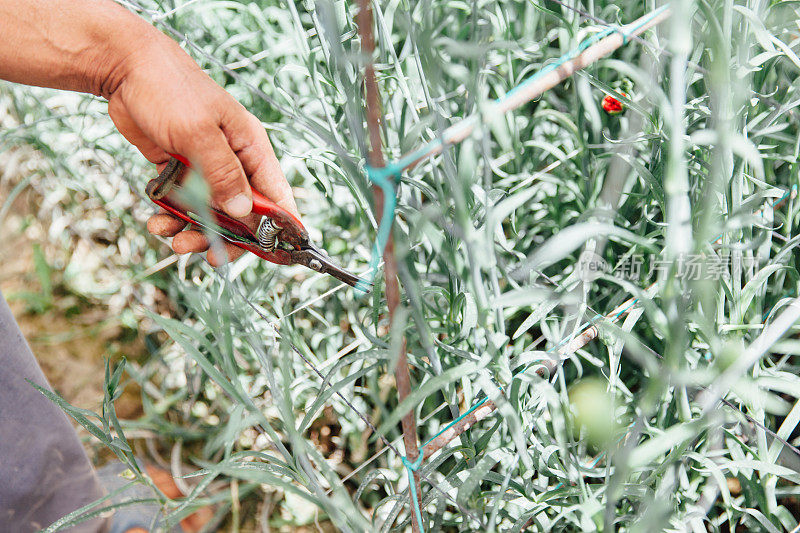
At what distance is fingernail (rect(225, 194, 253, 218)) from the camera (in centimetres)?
86

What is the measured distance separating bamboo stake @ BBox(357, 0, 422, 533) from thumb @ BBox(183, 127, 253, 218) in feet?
1.00

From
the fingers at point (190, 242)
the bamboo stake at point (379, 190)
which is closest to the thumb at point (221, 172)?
the fingers at point (190, 242)

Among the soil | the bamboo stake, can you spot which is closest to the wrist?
the bamboo stake

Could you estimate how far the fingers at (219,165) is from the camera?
0.85 m

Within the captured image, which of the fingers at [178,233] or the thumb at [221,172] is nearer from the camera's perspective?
the thumb at [221,172]

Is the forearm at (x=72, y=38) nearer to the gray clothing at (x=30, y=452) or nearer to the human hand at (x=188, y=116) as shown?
the human hand at (x=188, y=116)

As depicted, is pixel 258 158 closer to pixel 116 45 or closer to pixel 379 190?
pixel 116 45

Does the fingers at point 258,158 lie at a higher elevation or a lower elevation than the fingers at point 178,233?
higher

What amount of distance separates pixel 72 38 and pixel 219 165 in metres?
0.32

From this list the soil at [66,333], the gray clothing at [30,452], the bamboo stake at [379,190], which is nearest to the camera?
the bamboo stake at [379,190]

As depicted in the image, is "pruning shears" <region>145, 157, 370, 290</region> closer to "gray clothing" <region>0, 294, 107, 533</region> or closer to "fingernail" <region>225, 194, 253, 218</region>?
"fingernail" <region>225, 194, 253, 218</region>

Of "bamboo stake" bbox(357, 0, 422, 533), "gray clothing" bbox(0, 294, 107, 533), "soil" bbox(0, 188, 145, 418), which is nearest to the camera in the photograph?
"bamboo stake" bbox(357, 0, 422, 533)

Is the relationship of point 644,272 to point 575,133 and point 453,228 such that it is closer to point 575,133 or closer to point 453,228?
point 575,133

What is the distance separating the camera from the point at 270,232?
88 cm
